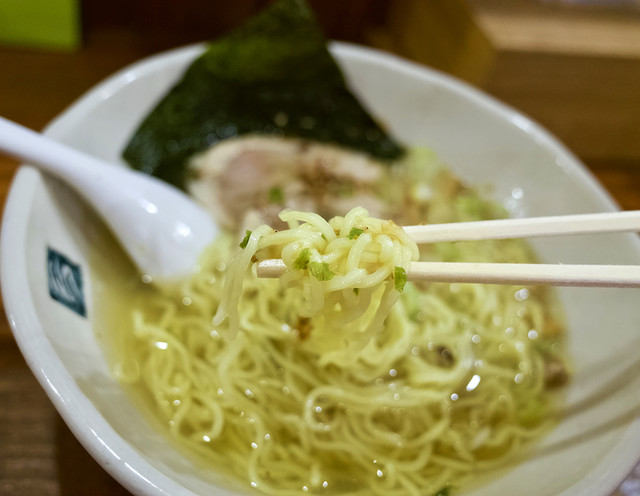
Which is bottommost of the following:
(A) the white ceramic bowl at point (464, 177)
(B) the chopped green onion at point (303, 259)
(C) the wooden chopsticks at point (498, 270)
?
(A) the white ceramic bowl at point (464, 177)

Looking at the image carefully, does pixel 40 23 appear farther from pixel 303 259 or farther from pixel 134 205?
pixel 303 259

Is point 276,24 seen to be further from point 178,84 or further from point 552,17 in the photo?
point 552,17

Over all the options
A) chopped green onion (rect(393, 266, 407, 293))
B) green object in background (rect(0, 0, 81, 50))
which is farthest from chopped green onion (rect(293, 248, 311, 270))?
green object in background (rect(0, 0, 81, 50))

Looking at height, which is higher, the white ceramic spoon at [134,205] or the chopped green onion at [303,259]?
the chopped green onion at [303,259]

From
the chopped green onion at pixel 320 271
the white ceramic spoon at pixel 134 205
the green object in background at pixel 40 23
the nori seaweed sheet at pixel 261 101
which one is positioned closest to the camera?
the chopped green onion at pixel 320 271

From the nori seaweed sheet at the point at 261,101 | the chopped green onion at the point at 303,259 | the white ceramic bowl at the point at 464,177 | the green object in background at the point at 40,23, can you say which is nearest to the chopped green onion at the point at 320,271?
the chopped green onion at the point at 303,259

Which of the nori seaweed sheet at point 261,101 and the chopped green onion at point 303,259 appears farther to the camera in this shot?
the nori seaweed sheet at point 261,101

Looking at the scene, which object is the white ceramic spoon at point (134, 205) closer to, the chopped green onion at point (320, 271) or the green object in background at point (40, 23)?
the chopped green onion at point (320, 271)

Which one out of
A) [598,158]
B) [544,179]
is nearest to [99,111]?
[544,179]
